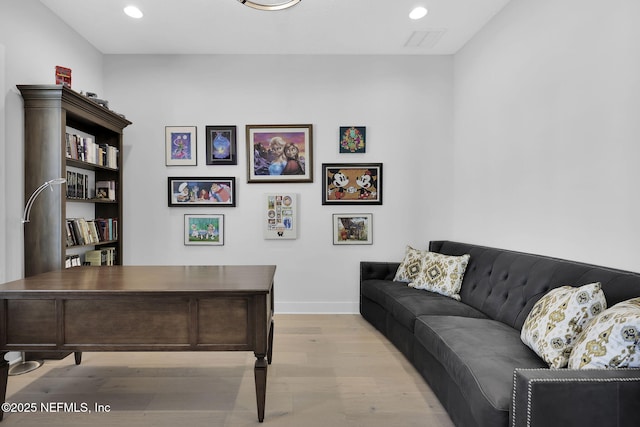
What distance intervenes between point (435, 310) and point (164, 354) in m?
2.26

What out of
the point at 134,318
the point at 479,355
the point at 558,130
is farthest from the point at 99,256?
the point at 558,130

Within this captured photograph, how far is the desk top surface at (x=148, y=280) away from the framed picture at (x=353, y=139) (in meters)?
2.05

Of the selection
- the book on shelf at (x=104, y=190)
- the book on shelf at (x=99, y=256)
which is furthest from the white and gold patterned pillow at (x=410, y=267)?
the book on shelf at (x=104, y=190)

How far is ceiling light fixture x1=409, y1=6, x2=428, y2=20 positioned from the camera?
10.8ft

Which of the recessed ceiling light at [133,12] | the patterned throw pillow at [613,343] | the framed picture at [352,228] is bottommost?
the patterned throw pillow at [613,343]

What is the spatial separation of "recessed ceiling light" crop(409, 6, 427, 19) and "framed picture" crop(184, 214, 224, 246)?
2.87 metres

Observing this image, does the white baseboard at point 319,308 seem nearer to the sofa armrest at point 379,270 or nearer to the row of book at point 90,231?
the sofa armrest at point 379,270

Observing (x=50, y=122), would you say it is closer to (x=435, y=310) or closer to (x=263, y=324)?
(x=263, y=324)

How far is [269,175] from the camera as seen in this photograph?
166 inches

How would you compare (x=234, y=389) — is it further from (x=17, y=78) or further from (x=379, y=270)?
(x=17, y=78)

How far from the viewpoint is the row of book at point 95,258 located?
11.1ft

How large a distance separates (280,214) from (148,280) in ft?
7.07

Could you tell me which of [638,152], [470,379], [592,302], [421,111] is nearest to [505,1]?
[421,111]

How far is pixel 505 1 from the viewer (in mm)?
3168
